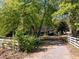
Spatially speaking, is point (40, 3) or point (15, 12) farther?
point (40, 3)

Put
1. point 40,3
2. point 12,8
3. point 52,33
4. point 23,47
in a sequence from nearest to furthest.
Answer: point 23,47 < point 12,8 < point 40,3 < point 52,33

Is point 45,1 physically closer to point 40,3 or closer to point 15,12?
point 40,3

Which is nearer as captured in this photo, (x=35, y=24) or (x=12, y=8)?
(x=12, y=8)

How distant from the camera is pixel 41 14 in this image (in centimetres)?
4084

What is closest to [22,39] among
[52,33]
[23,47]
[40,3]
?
[23,47]

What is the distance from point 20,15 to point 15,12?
3.08 ft

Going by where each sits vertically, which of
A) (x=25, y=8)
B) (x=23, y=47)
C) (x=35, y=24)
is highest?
(x=25, y=8)

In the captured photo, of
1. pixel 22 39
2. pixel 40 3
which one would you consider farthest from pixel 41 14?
pixel 22 39

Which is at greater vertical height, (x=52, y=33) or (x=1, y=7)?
(x=1, y=7)

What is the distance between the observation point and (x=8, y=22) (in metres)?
37.2

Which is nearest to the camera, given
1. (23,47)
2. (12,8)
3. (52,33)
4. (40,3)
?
(23,47)

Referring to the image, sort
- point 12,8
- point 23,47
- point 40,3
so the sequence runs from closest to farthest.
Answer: point 23,47 → point 12,8 → point 40,3

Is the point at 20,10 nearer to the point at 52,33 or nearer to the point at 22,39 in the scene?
the point at 22,39

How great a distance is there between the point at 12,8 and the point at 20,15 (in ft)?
5.58
